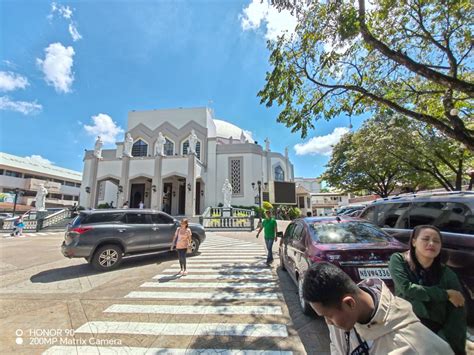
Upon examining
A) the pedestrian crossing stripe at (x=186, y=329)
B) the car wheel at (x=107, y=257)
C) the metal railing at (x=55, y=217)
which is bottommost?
the pedestrian crossing stripe at (x=186, y=329)

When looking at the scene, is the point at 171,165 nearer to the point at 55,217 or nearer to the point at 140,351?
the point at 55,217

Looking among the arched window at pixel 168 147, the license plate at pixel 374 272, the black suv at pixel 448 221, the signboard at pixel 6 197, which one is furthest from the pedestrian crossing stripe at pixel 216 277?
the signboard at pixel 6 197

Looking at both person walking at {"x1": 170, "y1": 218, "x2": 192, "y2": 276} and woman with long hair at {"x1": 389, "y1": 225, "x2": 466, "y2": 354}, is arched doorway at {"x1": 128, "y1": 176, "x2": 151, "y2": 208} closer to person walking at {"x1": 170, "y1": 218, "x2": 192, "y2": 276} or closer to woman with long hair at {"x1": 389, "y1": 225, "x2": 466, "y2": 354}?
person walking at {"x1": 170, "y1": 218, "x2": 192, "y2": 276}

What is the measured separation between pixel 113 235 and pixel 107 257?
2.21 feet

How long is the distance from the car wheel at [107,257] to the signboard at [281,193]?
2413 centimetres

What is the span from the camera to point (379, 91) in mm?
8664

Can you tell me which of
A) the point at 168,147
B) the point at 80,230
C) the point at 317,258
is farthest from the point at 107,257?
the point at 168,147

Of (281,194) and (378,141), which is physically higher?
(378,141)

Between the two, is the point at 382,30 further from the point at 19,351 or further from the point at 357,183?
the point at 357,183

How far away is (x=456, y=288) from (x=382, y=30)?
27.0 ft

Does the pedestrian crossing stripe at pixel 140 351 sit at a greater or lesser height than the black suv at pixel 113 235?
lesser

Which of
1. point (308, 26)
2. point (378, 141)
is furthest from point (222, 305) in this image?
point (378, 141)

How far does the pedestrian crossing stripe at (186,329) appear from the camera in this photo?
3433 mm

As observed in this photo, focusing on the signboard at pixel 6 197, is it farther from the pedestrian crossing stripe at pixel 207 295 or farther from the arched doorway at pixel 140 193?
the pedestrian crossing stripe at pixel 207 295
